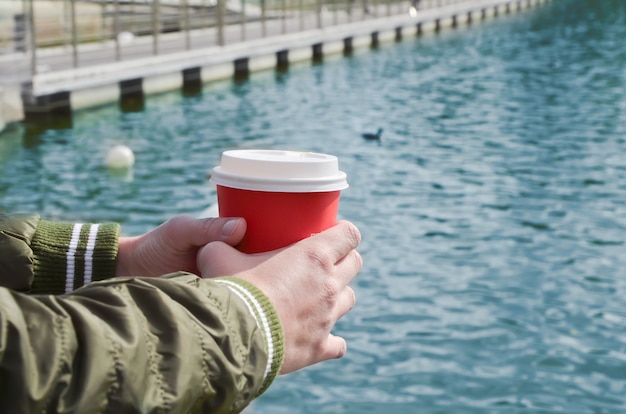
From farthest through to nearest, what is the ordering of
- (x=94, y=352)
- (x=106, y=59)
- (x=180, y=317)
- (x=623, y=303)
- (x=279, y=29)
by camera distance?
(x=279, y=29)
(x=106, y=59)
(x=623, y=303)
(x=180, y=317)
(x=94, y=352)

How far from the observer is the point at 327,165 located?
1782 mm

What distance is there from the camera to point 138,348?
1269mm

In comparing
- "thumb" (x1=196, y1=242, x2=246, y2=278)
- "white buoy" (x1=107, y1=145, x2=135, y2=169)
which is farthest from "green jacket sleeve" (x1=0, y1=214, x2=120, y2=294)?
"white buoy" (x1=107, y1=145, x2=135, y2=169)

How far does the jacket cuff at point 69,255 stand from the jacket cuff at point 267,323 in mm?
550

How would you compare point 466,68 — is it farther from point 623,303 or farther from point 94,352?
point 94,352

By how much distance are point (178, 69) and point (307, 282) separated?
57.0ft

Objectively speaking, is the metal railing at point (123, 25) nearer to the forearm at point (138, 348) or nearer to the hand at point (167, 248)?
the hand at point (167, 248)

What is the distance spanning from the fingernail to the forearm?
305 millimetres

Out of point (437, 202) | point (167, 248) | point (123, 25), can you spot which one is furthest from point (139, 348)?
point (123, 25)

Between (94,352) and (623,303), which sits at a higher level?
(94,352)

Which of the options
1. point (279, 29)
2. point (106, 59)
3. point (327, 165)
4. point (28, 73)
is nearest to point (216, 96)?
point (106, 59)

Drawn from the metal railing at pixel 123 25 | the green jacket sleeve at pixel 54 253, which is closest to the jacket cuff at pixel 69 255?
the green jacket sleeve at pixel 54 253

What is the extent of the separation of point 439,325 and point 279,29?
19984 mm

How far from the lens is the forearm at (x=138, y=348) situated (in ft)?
3.93
